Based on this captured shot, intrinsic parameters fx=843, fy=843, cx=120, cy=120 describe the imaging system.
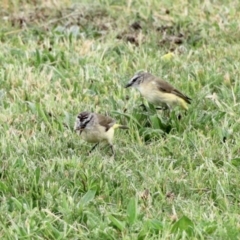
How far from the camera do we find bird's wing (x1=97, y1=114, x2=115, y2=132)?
7361 millimetres

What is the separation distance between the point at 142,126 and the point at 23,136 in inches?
44.7

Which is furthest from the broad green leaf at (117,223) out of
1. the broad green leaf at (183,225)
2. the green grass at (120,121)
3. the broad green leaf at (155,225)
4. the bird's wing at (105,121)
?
the bird's wing at (105,121)

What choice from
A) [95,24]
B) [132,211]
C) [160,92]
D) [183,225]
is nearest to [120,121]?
[160,92]

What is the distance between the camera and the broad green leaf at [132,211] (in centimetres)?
593

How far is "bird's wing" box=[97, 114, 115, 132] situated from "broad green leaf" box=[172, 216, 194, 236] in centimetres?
179

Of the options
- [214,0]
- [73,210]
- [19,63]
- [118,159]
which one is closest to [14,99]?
[19,63]

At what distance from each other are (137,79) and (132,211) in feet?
8.23

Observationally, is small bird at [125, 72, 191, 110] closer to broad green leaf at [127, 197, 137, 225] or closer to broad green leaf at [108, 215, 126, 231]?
broad green leaf at [127, 197, 137, 225]

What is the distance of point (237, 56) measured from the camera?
9430 mm

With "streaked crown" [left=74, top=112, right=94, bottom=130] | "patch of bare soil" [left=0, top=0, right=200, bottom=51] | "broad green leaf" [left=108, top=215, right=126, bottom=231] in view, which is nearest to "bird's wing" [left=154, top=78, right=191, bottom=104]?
"streaked crown" [left=74, top=112, right=94, bottom=130]

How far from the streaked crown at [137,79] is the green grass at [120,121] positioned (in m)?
0.18

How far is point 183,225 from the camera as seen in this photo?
18.9 ft

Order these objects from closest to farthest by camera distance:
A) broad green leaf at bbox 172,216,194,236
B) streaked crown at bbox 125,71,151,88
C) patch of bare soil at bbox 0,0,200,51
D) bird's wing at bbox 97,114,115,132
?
broad green leaf at bbox 172,216,194,236
bird's wing at bbox 97,114,115,132
streaked crown at bbox 125,71,151,88
patch of bare soil at bbox 0,0,200,51

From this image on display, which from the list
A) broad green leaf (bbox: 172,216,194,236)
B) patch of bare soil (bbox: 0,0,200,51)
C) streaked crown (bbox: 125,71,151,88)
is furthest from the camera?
patch of bare soil (bbox: 0,0,200,51)
